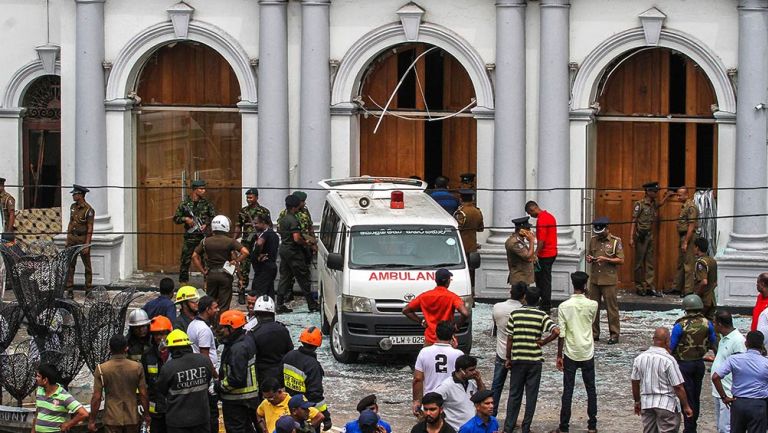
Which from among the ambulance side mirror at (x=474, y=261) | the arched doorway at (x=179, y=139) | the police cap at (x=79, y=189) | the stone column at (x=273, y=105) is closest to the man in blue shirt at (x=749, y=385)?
the ambulance side mirror at (x=474, y=261)

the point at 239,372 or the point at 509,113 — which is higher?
the point at 509,113

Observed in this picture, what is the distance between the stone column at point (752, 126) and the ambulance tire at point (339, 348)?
6612mm

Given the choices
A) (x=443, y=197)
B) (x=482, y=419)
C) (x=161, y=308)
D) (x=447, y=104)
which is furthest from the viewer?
(x=447, y=104)

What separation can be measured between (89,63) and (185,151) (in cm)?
218

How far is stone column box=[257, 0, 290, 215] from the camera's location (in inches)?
1019

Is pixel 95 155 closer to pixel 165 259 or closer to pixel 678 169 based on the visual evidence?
pixel 165 259

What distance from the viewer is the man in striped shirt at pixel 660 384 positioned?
55.2ft

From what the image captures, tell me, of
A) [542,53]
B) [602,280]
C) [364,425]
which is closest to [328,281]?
[602,280]

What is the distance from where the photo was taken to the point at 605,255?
22391 mm

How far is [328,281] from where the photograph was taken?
22469 mm

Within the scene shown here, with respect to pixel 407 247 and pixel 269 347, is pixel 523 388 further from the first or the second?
pixel 407 247

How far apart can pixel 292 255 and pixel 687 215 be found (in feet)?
19.1

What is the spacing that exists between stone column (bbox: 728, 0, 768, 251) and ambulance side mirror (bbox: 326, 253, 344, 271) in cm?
667

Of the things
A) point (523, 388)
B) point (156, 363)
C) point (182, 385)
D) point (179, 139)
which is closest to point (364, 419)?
point (182, 385)
